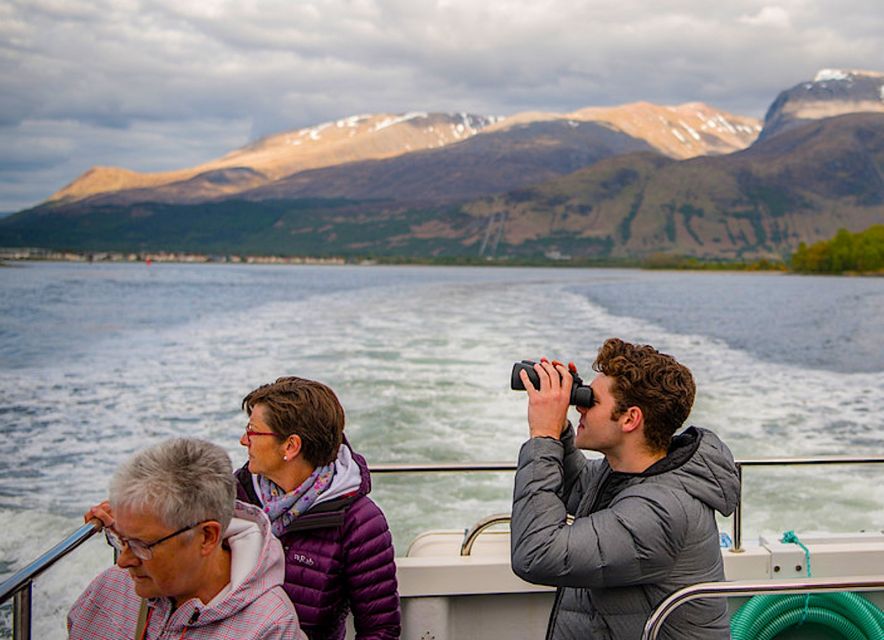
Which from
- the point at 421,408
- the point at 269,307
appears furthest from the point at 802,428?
the point at 269,307

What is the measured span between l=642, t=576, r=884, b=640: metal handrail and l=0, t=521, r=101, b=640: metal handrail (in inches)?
46.8

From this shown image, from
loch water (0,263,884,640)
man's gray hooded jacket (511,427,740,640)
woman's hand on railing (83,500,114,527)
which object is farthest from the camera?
loch water (0,263,884,640)

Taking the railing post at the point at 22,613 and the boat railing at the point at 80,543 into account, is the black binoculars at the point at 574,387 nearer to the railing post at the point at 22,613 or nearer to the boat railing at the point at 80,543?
the boat railing at the point at 80,543

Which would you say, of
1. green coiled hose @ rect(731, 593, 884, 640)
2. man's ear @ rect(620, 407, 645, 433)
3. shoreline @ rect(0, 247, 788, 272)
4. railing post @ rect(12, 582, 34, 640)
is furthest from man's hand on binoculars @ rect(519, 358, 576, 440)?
shoreline @ rect(0, 247, 788, 272)

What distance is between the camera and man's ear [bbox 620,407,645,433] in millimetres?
1906

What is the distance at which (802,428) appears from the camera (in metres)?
12.3

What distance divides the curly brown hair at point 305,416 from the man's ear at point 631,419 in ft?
2.24

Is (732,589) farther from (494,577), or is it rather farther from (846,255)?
(846,255)

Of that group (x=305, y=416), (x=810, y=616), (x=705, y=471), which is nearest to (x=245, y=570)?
(x=305, y=416)

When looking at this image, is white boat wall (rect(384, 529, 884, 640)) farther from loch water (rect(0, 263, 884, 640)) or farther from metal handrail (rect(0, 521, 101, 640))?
loch water (rect(0, 263, 884, 640))

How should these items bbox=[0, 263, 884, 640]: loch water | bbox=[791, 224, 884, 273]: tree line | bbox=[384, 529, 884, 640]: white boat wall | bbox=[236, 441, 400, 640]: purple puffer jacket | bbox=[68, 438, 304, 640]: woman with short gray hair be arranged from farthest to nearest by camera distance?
1. bbox=[791, 224, 884, 273]: tree line
2. bbox=[0, 263, 884, 640]: loch water
3. bbox=[384, 529, 884, 640]: white boat wall
4. bbox=[236, 441, 400, 640]: purple puffer jacket
5. bbox=[68, 438, 304, 640]: woman with short gray hair

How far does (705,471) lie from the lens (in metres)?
1.87

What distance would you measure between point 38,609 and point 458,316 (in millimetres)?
23209

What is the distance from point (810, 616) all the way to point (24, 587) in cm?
231
